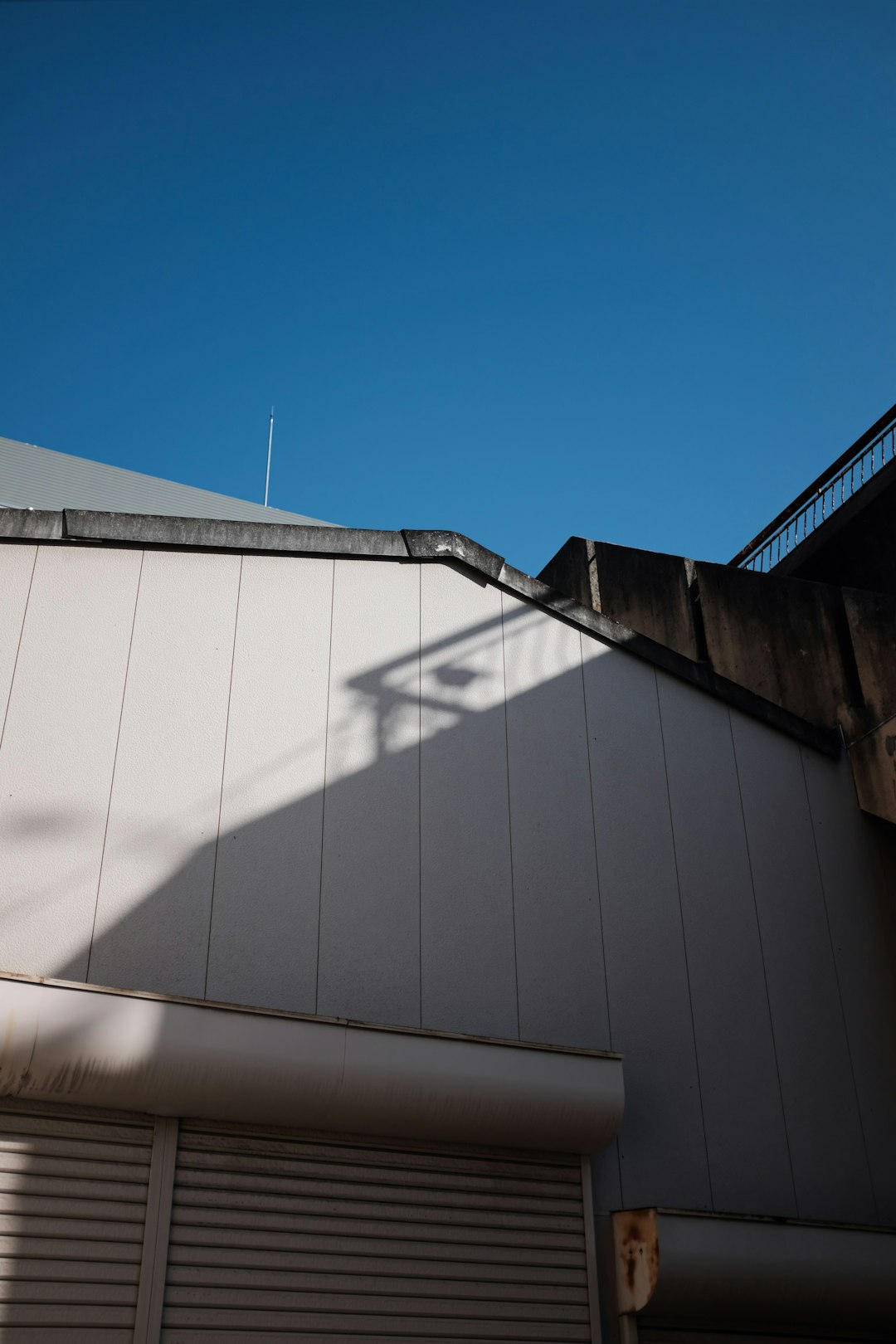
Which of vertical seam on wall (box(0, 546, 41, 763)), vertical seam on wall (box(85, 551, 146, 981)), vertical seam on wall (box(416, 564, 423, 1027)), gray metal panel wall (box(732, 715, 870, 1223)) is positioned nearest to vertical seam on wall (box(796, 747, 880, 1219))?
gray metal panel wall (box(732, 715, 870, 1223))

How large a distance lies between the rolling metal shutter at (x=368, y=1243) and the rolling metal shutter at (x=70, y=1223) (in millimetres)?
198

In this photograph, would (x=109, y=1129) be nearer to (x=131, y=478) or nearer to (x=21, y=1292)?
(x=21, y=1292)

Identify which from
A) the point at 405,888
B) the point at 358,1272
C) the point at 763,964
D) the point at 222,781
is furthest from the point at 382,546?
the point at 358,1272

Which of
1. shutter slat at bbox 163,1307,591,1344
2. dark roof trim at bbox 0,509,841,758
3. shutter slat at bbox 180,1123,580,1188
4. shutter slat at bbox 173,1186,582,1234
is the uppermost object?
dark roof trim at bbox 0,509,841,758

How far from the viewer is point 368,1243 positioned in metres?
4.80

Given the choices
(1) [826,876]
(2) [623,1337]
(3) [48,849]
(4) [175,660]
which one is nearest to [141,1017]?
(3) [48,849]

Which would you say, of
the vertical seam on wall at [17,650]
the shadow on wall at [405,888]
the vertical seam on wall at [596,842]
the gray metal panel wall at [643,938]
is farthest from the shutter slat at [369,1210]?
the vertical seam on wall at [17,650]

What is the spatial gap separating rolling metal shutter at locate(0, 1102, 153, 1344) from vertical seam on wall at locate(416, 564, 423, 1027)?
62.5 inches

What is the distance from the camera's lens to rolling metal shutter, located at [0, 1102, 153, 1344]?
162 inches

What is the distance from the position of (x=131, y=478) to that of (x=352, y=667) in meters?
13.6

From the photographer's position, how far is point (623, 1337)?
504 cm

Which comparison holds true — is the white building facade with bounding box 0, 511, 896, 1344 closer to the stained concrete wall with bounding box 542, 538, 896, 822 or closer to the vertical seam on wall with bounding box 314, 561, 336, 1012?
the vertical seam on wall with bounding box 314, 561, 336, 1012

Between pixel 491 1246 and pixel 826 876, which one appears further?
pixel 826 876

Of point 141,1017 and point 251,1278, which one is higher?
point 141,1017
